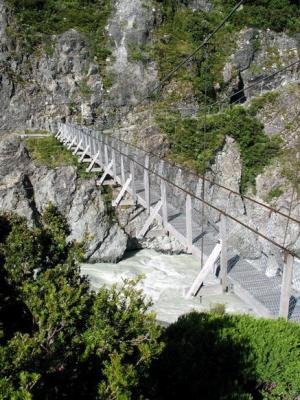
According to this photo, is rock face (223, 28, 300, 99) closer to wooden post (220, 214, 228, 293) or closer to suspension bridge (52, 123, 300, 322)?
suspension bridge (52, 123, 300, 322)

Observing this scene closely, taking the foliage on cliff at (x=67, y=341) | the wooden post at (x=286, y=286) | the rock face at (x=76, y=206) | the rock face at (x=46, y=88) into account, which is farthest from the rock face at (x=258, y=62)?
the foliage on cliff at (x=67, y=341)

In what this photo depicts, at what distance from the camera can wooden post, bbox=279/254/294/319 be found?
11.4 ft

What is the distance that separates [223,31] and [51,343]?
2440 centimetres

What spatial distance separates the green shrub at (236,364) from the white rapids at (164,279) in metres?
5.94

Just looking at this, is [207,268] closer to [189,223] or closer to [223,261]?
[223,261]

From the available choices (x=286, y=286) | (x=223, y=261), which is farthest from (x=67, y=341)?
(x=223, y=261)

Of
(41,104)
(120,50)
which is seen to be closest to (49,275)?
(41,104)

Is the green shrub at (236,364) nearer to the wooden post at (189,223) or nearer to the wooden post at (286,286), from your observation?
the wooden post at (286,286)

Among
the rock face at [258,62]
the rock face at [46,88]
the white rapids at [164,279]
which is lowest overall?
the white rapids at [164,279]

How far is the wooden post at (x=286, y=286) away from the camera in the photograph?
3.47 m

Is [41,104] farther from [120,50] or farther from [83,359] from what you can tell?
[83,359]

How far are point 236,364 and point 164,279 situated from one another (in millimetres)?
9106

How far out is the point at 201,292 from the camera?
4.89 metres

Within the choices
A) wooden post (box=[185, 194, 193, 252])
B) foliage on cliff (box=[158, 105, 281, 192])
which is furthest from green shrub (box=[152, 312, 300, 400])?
foliage on cliff (box=[158, 105, 281, 192])
